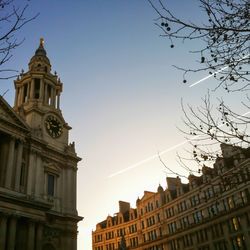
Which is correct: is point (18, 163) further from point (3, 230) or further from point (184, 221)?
point (184, 221)

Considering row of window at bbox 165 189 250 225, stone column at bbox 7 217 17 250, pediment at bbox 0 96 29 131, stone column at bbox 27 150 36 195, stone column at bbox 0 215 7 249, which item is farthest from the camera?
row of window at bbox 165 189 250 225

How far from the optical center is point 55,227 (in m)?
36.8

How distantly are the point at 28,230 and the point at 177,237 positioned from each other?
3770cm

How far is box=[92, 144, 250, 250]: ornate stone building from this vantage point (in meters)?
49.4

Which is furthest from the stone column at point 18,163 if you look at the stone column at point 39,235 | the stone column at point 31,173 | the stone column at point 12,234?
the stone column at point 39,235

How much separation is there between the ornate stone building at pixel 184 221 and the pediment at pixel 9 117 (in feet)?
65.9

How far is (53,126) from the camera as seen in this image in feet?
143

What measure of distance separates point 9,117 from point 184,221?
39.8 meters

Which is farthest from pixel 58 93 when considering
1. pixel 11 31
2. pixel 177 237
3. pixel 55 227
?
pixel 11 31

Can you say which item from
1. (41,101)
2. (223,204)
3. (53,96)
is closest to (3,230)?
(41,101)

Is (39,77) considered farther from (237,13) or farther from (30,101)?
(237,13)

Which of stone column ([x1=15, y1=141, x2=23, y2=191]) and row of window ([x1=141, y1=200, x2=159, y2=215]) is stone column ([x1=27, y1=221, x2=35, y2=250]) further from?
row of window ([x1=141, y1=200, x2=159, y2=215])

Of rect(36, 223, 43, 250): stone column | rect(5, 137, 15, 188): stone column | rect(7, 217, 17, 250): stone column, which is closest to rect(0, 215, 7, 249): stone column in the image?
rect(7, 217, 17, 250): stone column

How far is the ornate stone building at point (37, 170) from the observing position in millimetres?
31234
